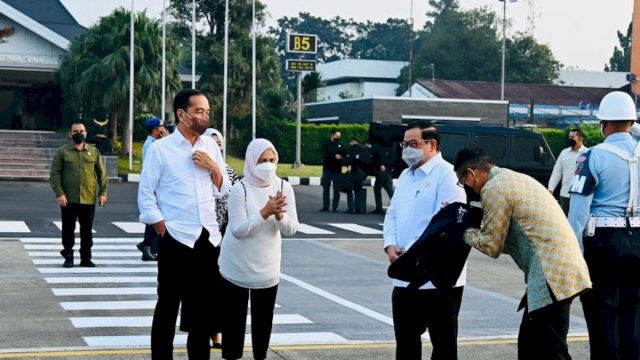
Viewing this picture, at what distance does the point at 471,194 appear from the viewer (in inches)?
266

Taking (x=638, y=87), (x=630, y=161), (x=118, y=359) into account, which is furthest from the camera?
(x=638, y=87)

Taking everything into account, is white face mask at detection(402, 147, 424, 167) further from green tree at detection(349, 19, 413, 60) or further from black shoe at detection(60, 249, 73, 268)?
green tree at detection(349, 19, 413, 60)

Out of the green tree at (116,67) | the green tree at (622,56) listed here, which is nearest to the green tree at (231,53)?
the green tree at (116,67)

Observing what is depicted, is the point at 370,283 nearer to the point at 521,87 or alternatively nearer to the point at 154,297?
the point at 154,297

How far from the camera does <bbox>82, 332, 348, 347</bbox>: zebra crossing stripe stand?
9359mm

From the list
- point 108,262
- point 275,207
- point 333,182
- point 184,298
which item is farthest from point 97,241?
point 275,207

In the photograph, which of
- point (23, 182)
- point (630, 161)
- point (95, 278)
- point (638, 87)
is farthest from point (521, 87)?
point (630, 161)

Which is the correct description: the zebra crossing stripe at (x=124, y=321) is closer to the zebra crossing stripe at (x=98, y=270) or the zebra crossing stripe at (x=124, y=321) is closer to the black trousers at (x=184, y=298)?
the black trousers at (x=184, y=298)

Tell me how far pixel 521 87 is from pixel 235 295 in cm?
7619

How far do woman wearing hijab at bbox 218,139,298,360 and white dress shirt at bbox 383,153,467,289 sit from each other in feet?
2.65

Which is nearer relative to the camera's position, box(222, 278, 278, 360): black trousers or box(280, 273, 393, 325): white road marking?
box(222, 278, 278, 360): black trousers

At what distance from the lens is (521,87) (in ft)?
270

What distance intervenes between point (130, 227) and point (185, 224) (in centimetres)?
1337

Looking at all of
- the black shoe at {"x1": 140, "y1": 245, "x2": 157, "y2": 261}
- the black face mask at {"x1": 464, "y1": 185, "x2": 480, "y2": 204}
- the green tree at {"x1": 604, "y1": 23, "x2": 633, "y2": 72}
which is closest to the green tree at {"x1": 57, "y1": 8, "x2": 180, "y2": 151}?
the black shoe at {"x1": 140, "y1": 245, "x2": 157, "y2": 261}
